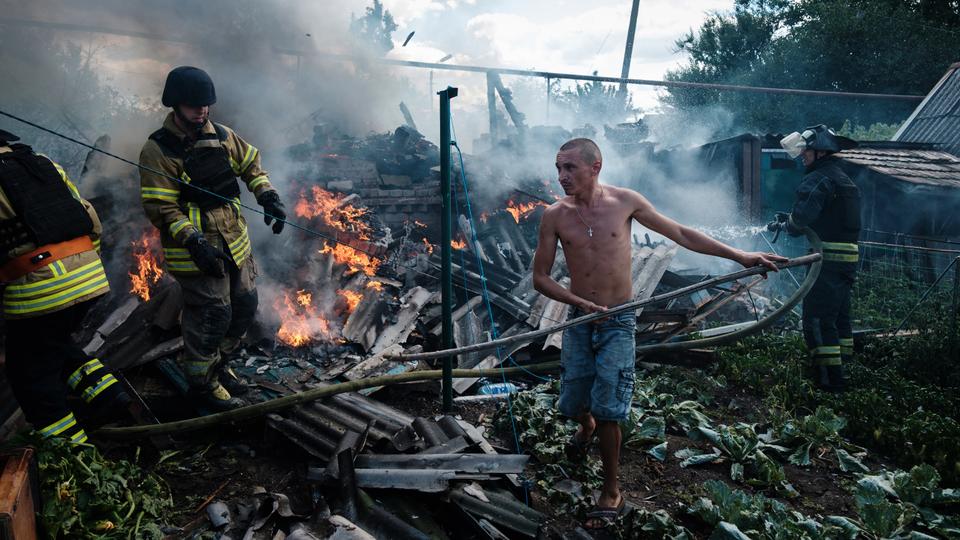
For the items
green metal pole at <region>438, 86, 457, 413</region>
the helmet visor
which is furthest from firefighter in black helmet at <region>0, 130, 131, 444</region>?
the helmet visor

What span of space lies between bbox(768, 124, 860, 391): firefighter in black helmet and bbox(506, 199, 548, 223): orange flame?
455 cm

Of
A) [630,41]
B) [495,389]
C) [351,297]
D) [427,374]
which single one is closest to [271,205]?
[427,374]

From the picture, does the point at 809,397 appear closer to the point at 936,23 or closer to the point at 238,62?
the point at 238,62

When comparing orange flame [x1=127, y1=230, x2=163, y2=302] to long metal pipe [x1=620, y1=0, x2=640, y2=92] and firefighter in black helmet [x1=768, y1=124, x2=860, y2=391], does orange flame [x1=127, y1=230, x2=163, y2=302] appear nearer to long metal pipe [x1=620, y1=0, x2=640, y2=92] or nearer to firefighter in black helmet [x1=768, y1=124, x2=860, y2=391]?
firefighter in black helmet [x1=768, y1=124, x2=860, y2=391]

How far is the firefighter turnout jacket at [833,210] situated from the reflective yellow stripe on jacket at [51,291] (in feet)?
21.3

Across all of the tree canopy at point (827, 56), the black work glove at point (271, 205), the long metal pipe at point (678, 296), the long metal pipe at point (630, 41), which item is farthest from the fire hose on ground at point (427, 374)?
the tree canopy at point (827, 56)

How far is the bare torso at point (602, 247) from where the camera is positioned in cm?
354

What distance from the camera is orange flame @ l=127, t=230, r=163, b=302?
224 inches

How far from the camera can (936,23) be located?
2359 cm

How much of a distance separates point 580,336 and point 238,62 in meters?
8.89

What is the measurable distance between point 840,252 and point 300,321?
590cm

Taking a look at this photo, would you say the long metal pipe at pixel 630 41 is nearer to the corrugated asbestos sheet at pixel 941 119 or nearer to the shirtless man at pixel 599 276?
the corrugated asbestos sheet at pixel 941 119

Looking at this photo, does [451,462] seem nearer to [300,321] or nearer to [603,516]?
[603,516]

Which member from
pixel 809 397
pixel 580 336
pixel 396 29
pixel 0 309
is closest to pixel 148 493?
pixel 0 309
